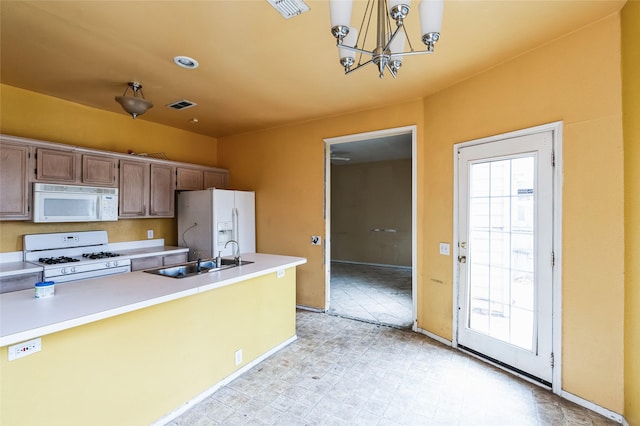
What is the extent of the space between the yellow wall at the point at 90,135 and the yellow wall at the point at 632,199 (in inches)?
199

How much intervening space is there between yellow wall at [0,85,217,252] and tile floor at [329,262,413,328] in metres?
2.90

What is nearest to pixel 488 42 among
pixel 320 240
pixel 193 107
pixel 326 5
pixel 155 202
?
pixel 326 5

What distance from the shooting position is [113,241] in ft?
12.7

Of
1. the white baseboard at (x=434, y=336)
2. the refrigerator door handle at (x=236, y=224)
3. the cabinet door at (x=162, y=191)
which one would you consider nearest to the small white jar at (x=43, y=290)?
the cabinet door at (x=162, y=191)

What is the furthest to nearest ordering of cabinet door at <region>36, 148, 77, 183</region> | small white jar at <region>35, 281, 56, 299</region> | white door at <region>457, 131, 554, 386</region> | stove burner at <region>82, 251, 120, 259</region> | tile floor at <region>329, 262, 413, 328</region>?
tile floor at <region>329, 262, 413, 328</region> → stove burner at <region>82, 251, 120, 259</region> → cabinet door at <region>36, 148, 77, 183</region> → white door at <region>457, 131, 554, 386</region> → small white jar at <region>35, 281, 56, 299</region>

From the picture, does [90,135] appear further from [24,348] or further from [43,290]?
[24,348]

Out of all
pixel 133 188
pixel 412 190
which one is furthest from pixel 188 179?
pixel 412 190

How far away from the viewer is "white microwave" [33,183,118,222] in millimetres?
3002

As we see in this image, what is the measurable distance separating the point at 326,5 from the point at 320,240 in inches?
113

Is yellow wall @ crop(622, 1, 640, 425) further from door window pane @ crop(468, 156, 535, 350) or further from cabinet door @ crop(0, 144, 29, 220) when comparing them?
cabinet door @ crop(0, 144, 29, 220)

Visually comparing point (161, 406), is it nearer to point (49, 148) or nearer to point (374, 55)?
point (374, 55)

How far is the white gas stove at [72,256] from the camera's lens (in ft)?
9.55

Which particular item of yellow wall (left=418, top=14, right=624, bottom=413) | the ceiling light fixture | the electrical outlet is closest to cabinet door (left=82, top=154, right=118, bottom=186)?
the ceiling light fixture

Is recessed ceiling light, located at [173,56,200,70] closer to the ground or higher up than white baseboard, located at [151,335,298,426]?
higher up
